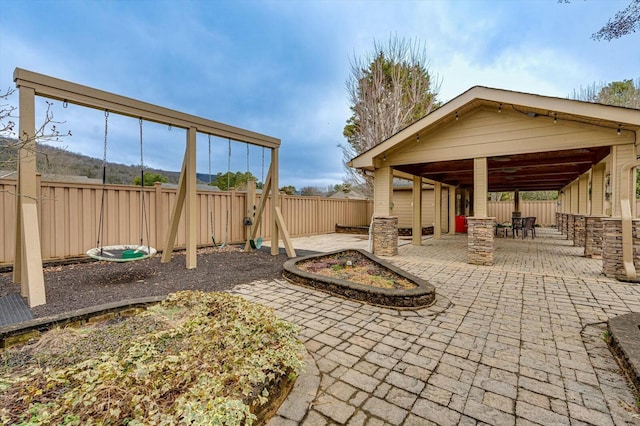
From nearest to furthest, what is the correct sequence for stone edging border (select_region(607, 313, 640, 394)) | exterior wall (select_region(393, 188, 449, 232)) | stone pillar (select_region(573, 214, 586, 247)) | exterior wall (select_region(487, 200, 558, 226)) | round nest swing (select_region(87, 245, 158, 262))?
stone edging border (select_region(607, 313, 640, 394)) < round nest swing (select_region(87, 245, 158, 262)) < stone pillar (select_region(573, 214, 586, 247)) < exterior wall (select_region(393, 188, 449, 232)) < exterior wall (select_region(487, 200, 558, 226))

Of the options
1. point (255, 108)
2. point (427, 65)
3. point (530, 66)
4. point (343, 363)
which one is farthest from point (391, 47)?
point (343, 363)

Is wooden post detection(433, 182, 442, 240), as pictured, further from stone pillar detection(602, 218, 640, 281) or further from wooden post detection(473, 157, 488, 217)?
stone pillar detection(602, 218, 640, 281)

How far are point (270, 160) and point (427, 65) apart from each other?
39.7 ft

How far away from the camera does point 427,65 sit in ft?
47.3

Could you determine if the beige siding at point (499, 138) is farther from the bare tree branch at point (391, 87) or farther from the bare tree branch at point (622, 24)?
the bare tree branch at point (391, 87)

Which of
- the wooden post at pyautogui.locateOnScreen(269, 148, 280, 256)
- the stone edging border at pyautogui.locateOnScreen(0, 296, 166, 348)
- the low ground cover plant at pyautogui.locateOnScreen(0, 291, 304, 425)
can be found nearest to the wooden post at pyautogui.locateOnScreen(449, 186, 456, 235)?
the wooden post at pyautogui.locateOnScreen(269, 148, 280, 256)

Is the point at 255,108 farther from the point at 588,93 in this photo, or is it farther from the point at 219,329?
the point at 588,93

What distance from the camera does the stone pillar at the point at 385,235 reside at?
7.34m

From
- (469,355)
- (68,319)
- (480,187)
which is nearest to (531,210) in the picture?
(480,187)

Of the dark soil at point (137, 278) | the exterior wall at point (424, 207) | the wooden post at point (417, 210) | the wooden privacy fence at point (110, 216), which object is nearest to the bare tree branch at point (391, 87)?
the exterior wall at point (424, 207)

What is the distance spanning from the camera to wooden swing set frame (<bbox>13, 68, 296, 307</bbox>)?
11.1 feet

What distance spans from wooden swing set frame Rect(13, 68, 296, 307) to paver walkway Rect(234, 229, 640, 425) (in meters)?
2.37

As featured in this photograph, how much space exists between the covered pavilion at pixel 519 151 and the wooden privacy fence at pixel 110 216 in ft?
13.5

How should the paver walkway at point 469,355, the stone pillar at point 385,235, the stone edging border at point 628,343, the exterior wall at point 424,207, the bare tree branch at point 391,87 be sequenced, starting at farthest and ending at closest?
1. the bare tree branch at point 391,87
2. the exterior wall at point 424,207
3. the stone pillar at point 385,235
4. the stone edging border at point 628,343
5. the paver walkway at point 469,355
